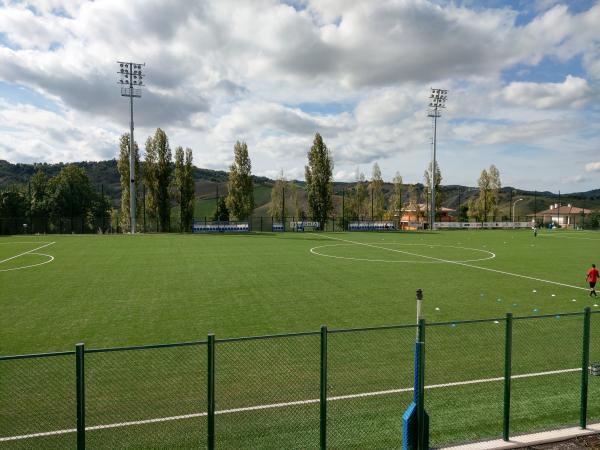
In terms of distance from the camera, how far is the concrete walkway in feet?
20.0

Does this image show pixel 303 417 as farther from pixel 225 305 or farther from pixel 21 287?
pixel 21 287

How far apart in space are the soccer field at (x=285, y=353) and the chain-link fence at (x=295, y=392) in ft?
0.12

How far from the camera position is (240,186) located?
68188 millimetres

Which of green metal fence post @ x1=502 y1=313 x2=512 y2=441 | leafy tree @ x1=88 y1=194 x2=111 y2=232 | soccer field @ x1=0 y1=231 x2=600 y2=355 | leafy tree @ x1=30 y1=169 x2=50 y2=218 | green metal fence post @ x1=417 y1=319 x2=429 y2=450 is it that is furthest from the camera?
leafy tree @ x1=30 y1=169 x2=50 y2=218

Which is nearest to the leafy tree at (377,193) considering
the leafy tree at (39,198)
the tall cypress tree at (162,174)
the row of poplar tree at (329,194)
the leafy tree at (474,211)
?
the row of poplar tree at (329,194)

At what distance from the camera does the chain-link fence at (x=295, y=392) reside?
6.36 meters

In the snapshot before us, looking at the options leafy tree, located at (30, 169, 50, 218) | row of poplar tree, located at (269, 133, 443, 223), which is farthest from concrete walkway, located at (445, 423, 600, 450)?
leafy tree, located at (30, 169, 50, 218)

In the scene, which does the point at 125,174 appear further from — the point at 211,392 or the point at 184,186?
the point at 211,392

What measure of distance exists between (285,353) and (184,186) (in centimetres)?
5836

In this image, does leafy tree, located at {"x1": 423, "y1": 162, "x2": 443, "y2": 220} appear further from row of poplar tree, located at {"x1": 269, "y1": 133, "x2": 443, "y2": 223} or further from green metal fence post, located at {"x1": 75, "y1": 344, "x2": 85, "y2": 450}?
green metal fence post, located at {"x1": 75, "y1": 344, "x2": 85, "y2": 450}

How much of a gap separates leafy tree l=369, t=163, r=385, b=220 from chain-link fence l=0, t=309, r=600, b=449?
78.1 meters

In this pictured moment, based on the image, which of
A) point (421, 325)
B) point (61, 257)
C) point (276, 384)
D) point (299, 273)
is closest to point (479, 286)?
point (299, 273)

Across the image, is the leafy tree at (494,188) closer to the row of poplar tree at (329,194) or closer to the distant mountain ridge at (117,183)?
the row of poplar tree at (329,194)

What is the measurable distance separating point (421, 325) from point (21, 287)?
57.8 feet
